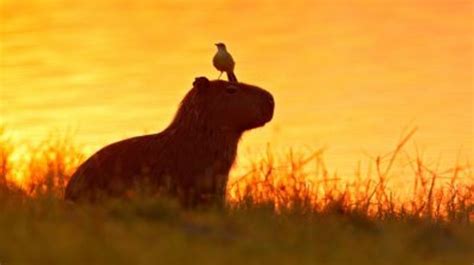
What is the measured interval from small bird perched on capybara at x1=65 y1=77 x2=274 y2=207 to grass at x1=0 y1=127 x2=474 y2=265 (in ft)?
0.85

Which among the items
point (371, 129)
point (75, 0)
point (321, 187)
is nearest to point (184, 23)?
point (75, 0)

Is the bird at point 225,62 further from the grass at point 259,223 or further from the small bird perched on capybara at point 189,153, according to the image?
the grass at point 259,223

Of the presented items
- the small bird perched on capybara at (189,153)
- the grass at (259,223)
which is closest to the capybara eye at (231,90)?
the small bird perched on capybara at (189,153)

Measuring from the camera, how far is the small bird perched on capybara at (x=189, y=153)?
12602 mm

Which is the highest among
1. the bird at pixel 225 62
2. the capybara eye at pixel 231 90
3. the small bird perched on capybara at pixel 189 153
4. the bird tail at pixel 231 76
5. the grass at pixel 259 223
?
the bird at pixel 225 62

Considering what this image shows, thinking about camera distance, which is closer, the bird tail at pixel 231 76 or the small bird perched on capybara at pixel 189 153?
the small bird perched on capybara at pixel 189 153

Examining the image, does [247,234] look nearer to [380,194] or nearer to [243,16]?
[380,194]

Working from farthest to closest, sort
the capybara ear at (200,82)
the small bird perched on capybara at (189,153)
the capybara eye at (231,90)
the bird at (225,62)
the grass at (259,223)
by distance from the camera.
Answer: the bird at (225,62) → the capybara eye at (231,90) → the capybara ear at (200,82) → the small bird perched on capybara at (189,153) → the grass at (259,223)

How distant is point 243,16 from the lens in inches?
1352

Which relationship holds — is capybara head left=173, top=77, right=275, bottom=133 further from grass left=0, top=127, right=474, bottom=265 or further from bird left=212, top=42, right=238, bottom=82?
grass left=0, top=127, right=474, bottom=265

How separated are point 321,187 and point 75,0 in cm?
2499

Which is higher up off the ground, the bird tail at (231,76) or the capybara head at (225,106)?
the bird tail at (231,76)

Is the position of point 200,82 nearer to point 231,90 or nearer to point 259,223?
point 231,90

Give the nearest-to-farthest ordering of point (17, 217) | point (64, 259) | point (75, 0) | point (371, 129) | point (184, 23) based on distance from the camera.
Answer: point (64, 259) → point (17, 217) → point (371, 129) → point (184, 23) → point (75, 0)
